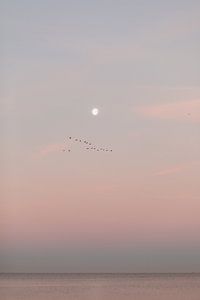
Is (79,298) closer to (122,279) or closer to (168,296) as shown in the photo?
(168,296)

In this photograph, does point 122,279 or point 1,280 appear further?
point 122,279

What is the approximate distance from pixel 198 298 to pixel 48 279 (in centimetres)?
1767

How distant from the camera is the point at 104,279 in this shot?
110ft

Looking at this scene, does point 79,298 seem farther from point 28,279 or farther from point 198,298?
point 28,279

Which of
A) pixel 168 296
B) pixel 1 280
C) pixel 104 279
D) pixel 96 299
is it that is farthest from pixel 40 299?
pixel 104 279

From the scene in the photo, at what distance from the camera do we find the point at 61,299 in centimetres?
2108

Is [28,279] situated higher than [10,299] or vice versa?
[28,279]

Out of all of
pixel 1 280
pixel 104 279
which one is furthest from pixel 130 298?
pixel 104 279

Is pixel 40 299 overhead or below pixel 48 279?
below

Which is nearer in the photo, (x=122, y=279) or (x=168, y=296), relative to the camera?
(x=168, y=296)

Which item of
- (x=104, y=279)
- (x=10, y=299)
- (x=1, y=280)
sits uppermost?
(x=104, y=279)

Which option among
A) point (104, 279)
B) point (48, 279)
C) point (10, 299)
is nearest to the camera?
point (10, 299)

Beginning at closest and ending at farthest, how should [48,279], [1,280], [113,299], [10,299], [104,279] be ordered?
[10,299] → [113,299] → [1,280] → [104,279] → [48,279]

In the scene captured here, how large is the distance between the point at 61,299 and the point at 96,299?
58.4 inches
